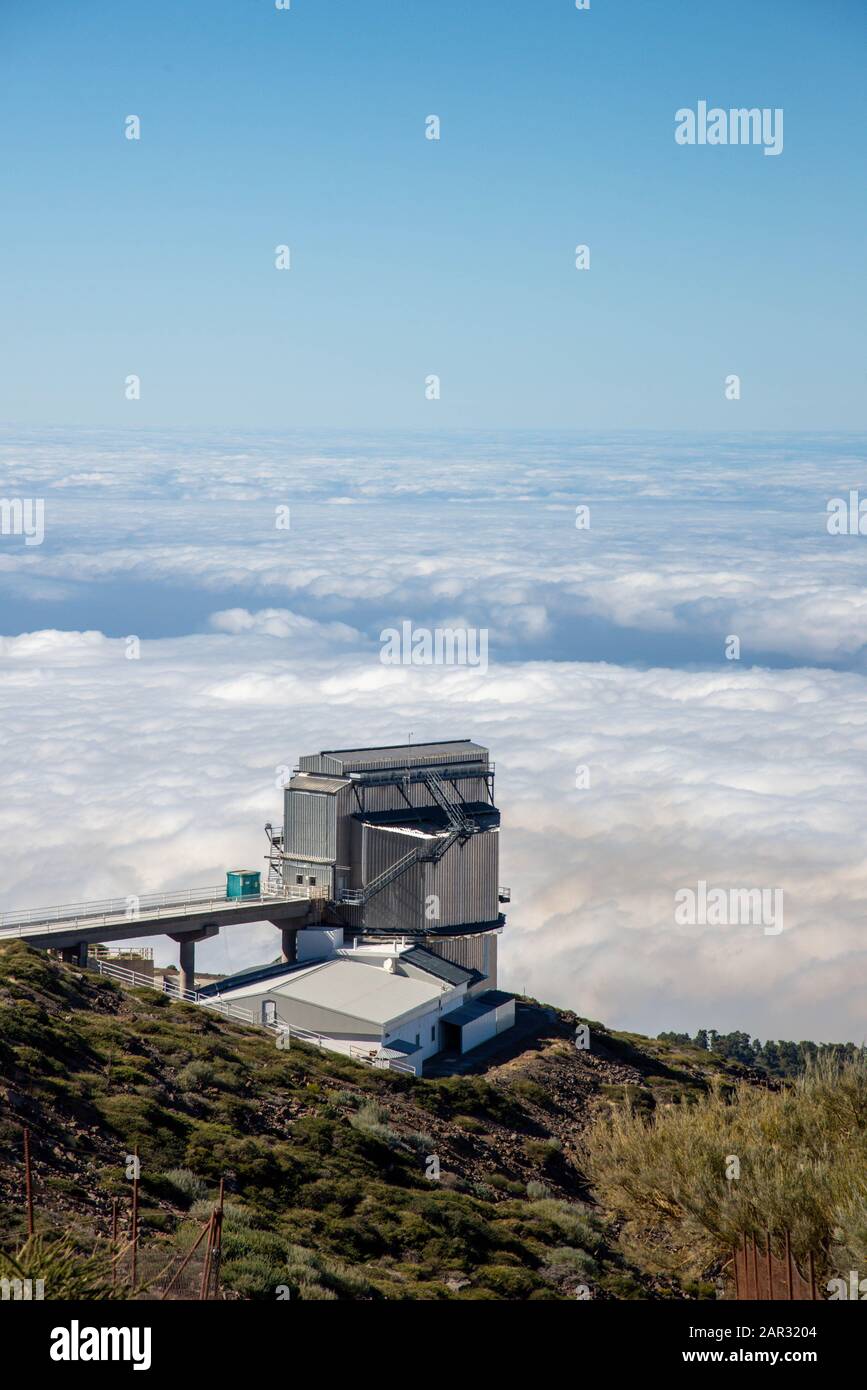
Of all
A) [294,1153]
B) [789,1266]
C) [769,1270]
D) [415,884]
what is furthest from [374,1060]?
[789,1266]

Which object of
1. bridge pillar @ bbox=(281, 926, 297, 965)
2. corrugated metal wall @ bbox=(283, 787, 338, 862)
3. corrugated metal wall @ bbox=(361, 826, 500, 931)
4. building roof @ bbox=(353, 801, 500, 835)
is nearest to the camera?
corrugated metal wall @ bbox=(283, 787, 338, 862)

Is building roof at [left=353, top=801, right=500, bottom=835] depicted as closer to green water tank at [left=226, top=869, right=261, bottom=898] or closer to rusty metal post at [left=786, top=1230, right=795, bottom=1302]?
green water tank at [left=226, top=869, right=261, bottom=898]

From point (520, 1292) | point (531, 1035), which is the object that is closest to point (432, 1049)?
point (531, 1035)

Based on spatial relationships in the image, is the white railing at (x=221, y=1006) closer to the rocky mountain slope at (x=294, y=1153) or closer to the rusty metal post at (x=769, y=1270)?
the rocky mountain slope at (x=294, y=1153)

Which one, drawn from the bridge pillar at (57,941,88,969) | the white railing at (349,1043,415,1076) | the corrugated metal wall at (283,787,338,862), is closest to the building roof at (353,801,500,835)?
the corrugated metal wall at (283,787,338,862)

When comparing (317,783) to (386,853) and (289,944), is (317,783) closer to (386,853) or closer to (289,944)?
(386,853)

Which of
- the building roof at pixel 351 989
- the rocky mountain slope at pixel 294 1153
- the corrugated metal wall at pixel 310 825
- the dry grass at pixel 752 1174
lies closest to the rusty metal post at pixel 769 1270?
the dry grass at pixel 752 1174
